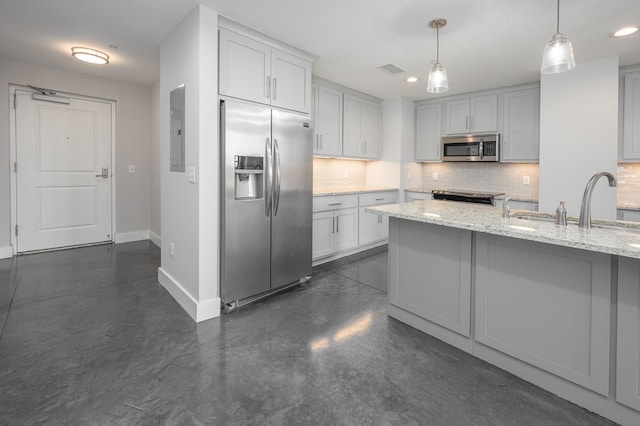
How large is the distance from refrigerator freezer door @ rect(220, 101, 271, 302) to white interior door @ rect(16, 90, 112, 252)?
336 cm

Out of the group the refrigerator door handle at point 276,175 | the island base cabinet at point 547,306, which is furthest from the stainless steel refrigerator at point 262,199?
the island base cabinet at point 547,306

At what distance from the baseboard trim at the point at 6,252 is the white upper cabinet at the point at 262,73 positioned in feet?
12.6

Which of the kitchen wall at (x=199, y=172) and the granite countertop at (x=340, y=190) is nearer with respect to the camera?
the kitchen wall at (x=199, y=172)

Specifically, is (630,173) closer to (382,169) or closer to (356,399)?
(382,169)

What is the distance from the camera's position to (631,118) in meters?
3.80

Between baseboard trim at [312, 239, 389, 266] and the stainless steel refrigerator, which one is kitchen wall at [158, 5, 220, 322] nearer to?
the stainless steel refrigerator

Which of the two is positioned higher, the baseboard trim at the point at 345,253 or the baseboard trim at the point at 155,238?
the baseboard trim at the point at 155,238

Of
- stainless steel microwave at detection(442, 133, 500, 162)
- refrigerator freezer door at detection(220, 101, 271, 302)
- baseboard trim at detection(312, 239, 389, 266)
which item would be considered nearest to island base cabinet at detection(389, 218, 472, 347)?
refrigerator freezer door at detection(220, 101, 271, 302)

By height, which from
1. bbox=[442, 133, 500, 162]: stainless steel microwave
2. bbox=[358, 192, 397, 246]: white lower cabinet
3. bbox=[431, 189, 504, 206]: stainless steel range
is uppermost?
bbox=[442, 133, 500, 162]: stainless steel microwave

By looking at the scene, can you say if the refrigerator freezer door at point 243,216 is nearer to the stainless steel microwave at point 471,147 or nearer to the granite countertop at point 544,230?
the granite countertop at point 544,230

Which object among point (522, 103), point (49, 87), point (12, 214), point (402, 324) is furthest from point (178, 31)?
point (522, 103)

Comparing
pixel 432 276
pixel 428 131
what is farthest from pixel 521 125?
pixel 432 276

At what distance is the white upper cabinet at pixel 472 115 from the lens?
4.91 meters

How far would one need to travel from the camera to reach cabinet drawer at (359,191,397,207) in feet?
16.0
